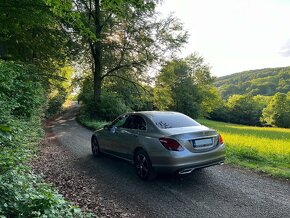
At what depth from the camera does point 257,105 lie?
7400cm

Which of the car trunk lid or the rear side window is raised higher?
the rear side window

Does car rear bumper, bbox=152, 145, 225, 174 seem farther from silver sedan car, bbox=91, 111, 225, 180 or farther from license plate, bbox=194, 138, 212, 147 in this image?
license plate, bbox=194, 138, 212, 147

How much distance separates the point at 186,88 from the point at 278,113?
3273 cm

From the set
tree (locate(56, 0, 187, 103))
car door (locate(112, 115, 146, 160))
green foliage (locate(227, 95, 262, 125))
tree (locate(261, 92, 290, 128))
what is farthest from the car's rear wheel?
green foliage (locate(227, 95, 262, 125))

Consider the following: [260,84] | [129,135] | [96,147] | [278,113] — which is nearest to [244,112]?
[278,113]

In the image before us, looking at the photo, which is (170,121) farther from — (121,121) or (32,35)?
(32,35)

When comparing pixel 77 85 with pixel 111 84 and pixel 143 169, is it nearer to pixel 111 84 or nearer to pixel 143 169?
pixel 111 84

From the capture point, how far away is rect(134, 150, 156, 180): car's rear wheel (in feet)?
19.8

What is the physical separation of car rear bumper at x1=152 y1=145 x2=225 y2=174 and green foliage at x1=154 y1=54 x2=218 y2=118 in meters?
18.1

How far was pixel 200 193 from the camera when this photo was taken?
531 centimetres

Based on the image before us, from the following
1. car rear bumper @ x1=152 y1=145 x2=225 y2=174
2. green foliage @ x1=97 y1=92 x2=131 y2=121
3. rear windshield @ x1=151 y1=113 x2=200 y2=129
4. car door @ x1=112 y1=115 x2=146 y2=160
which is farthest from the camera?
green foliage @ x1=97 y1=92 x2=131 y2=121

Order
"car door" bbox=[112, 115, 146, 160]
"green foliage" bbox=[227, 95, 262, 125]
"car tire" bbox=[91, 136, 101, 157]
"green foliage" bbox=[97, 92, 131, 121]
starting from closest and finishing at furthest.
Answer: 1. "car door" bbox=[112, 115, 146, 160]
2. "car tire" bbox=[91, 136, 101, 157]
3. "green foliage" bbox=[97, 92, 131, 121]
4. "green foliage" bbox=[227, 95, 262, 125]

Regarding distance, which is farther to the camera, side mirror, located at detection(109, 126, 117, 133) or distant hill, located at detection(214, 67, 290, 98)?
distant hill, located at detection(214, 67, 290, 98)

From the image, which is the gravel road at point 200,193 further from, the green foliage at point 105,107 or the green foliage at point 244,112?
the green foliage at point 244,112
